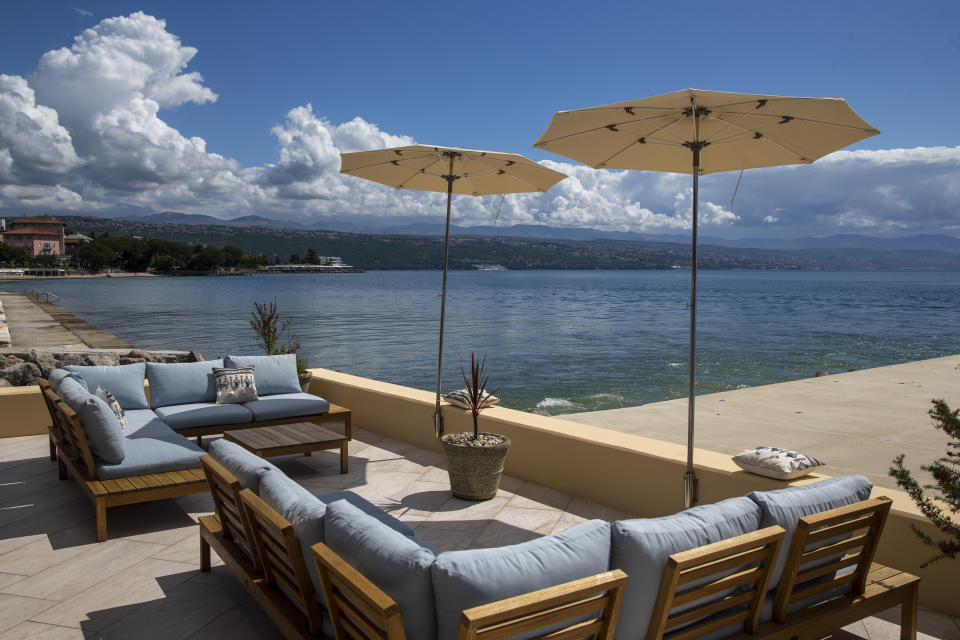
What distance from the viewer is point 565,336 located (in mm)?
30453

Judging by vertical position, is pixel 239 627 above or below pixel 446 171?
below

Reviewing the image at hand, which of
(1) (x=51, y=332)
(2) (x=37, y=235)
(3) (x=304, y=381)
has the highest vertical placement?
(2) (x=37, y=235)

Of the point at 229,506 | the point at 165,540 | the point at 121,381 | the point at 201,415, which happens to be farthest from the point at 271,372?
the point at 229,506

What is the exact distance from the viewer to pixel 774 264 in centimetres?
13738

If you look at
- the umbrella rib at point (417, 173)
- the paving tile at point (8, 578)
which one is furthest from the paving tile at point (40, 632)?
the umbrella rib at point (417, 173)

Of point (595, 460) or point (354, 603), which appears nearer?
point (354, 603)

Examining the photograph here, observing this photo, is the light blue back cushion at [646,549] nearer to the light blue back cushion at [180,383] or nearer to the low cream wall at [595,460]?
the low cream wall at [595,460]

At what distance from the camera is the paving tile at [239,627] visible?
2682 mm

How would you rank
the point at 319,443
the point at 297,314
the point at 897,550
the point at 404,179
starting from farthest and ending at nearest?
1. the point at 297,314
2. the point at 404,179
3. the point at 319,443
4. the point at 897,550

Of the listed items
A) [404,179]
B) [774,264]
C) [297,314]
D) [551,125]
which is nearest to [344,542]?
[551,125]

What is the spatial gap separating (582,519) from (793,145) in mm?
2546

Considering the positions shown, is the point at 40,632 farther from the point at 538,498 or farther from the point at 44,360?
the point at 44,360

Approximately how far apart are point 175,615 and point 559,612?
2.05 metres

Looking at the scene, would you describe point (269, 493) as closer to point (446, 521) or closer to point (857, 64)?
point (446, 521)
